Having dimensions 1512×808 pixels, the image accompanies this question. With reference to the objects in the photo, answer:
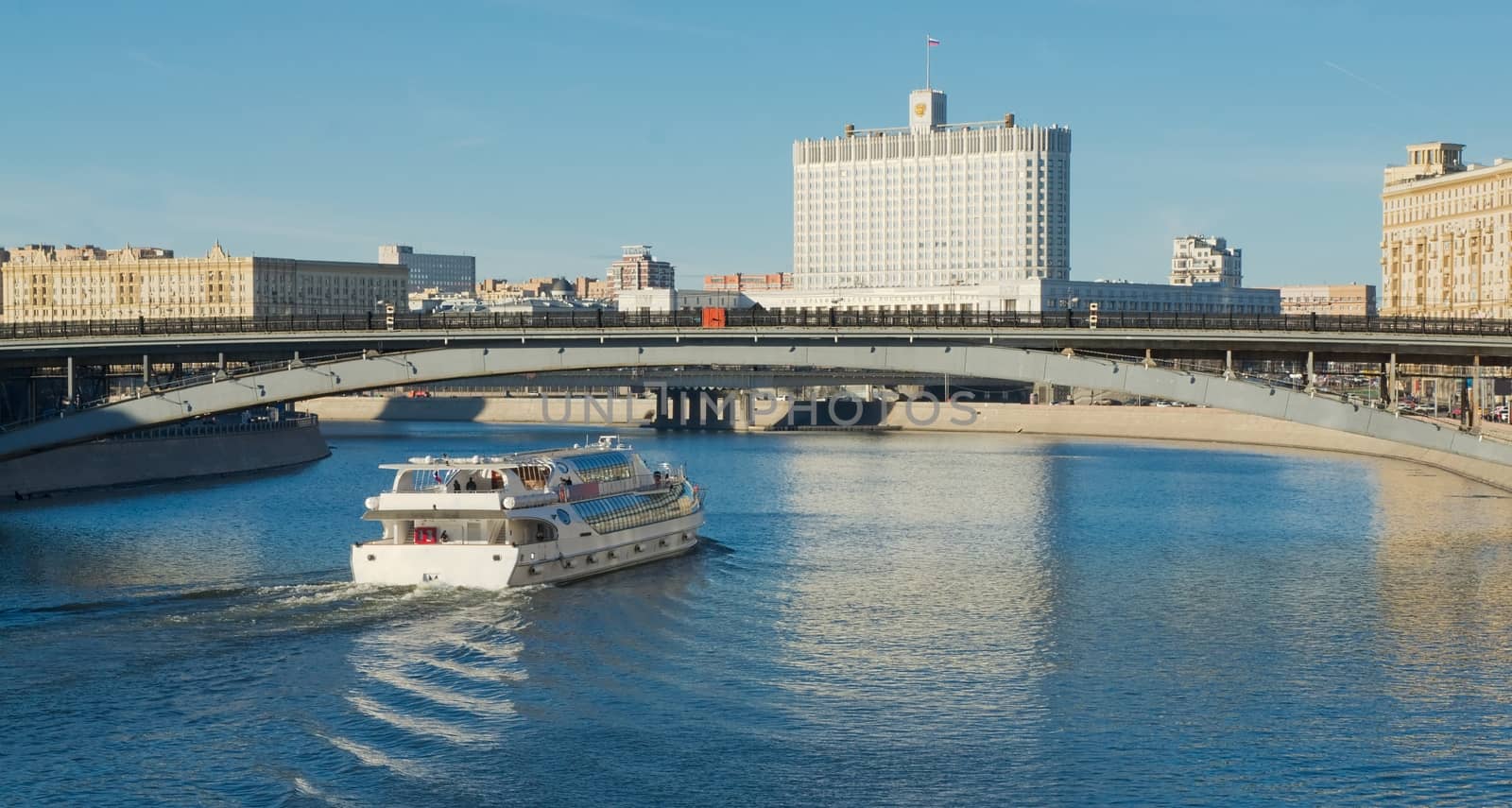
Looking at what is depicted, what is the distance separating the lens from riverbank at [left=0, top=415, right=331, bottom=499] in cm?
8362

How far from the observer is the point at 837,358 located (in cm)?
6481

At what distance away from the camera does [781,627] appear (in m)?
44.7

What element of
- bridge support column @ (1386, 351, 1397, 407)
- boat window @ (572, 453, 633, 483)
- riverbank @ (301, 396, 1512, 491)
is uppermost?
bridge support column @ (1386, 351, 1397, 407)

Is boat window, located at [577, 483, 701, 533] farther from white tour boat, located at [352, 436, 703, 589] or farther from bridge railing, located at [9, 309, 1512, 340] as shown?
bridge railing, located at [9, 309, 1512, 340]

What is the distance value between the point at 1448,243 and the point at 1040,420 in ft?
173

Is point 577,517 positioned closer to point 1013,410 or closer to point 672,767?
point 672,767

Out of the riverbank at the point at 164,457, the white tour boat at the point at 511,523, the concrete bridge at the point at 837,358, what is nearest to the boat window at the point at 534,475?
the white tour boat at the point at 511,523

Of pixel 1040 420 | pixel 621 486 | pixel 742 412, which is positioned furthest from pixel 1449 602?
pixel 742 412

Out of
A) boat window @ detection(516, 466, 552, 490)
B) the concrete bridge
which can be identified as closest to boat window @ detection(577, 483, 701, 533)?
boat window @ detection(516, 466, 552, 490)

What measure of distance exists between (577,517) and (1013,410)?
102927 millimetres

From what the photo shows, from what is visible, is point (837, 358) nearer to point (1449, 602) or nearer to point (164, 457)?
point (1449, 602)

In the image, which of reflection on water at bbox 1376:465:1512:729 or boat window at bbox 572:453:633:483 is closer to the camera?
reflection on water at bbox 1376:465:1512:729

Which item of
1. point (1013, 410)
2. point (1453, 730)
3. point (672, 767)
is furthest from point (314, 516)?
point (1013, 410)

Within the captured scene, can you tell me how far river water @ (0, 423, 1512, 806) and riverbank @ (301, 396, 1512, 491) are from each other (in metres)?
41.2
